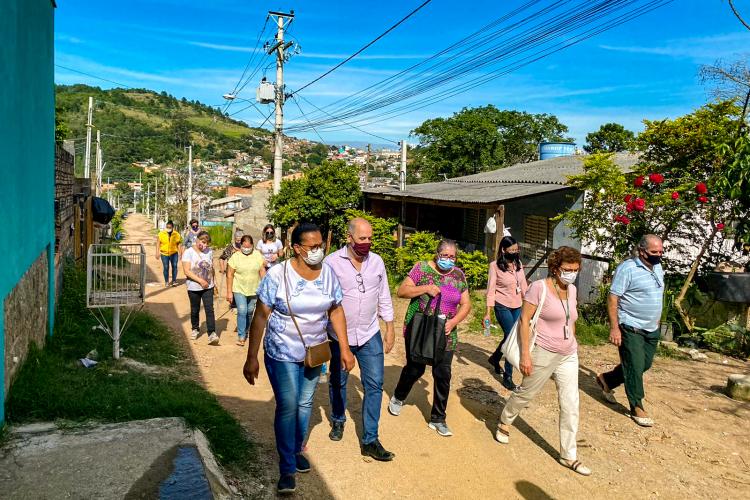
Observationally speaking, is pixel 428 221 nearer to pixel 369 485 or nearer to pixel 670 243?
pixel 670 243

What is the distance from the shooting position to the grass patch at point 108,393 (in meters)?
4.28

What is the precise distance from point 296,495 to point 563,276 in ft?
8.26

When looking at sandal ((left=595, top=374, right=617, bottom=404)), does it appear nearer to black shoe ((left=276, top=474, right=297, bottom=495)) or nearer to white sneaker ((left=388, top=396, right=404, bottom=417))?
white sneaker ((left=388, top=396, right=404, bottom=417))

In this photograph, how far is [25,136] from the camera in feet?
17.2

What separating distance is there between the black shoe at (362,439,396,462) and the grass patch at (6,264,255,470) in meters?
0.87

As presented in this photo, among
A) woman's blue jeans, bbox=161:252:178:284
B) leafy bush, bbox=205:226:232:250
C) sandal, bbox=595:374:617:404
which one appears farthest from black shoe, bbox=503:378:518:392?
leafy bush, bbox=205:226:232:250

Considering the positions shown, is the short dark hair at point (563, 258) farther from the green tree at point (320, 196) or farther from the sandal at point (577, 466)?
the green tree at point (320, 196)

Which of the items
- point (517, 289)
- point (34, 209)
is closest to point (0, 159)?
point (34, 209)

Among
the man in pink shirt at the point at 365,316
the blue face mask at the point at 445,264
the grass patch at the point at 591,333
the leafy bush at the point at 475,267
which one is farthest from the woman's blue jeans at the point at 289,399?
→ the leafy bush at the point at 475,267

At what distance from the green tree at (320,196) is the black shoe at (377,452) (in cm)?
1568

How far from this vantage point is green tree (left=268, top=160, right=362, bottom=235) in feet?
64.8

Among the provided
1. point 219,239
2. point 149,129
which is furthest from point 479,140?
point 149,129

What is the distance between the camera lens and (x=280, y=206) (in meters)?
20.5

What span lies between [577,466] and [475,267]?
9007 millimetres
